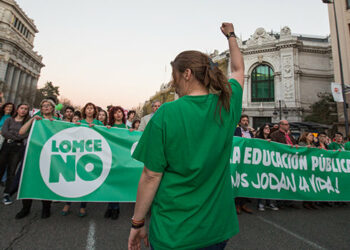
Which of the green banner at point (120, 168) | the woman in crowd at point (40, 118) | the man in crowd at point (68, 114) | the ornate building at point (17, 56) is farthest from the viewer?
the ornate building at point (17, 56)

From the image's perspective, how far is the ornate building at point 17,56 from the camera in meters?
46.6

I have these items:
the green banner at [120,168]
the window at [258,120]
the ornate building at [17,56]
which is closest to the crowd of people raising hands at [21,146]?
the green banner at [120,168]

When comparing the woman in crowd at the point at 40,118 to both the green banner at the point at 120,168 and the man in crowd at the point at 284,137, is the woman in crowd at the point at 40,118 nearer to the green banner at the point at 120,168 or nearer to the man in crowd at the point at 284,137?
the green banner at the point at 120,168

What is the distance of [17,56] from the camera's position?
52.0m

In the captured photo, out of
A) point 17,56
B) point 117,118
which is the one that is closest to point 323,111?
point 117,118

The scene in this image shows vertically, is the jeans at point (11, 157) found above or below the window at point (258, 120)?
below

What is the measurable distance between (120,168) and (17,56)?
6539cm

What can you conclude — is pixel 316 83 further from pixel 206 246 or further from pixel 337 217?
pixel 206 246

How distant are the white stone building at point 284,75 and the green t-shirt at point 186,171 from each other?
32864mm

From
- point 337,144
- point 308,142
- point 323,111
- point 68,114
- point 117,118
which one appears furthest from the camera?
point 323,111

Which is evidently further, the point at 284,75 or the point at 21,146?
the point at 284,75

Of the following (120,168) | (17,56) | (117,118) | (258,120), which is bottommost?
(120,168)

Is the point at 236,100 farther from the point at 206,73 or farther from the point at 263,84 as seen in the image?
the point at 263,84

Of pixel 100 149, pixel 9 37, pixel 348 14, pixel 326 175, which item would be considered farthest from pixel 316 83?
pixel 9 37
